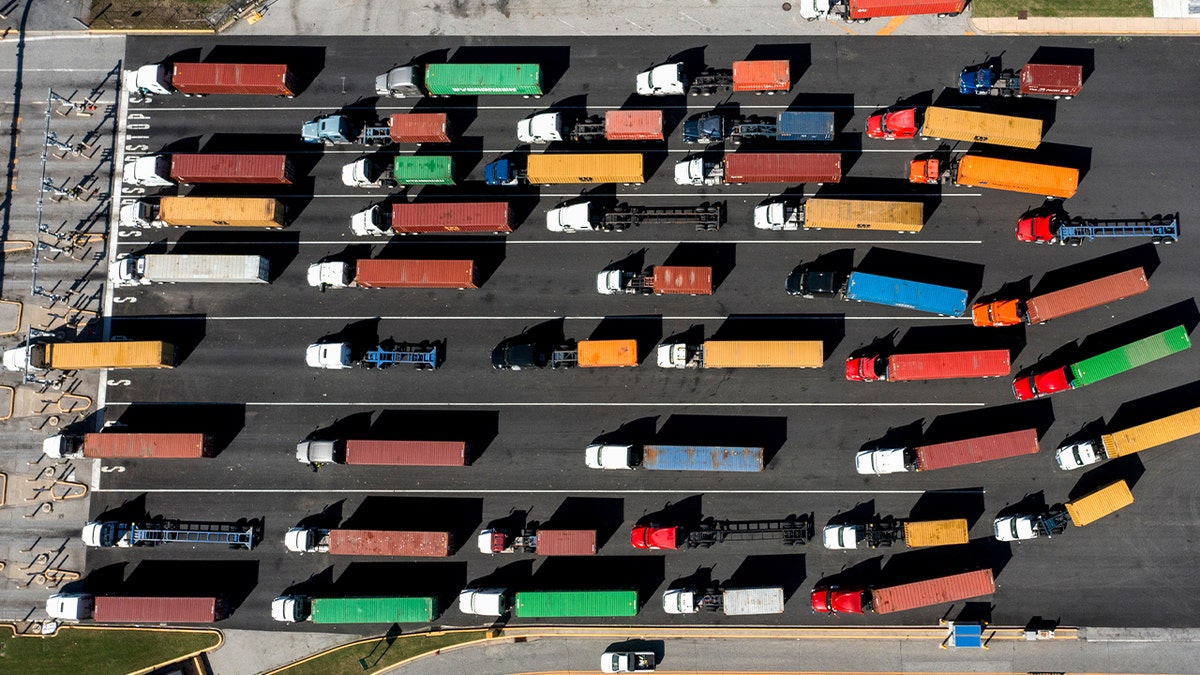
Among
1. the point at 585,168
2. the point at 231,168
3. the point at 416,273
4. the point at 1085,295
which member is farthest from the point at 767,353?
the point at 231,168

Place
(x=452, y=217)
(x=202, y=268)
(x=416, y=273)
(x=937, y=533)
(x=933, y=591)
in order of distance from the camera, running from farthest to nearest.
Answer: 1. (x=452, y=217)
2. (x=202, y=268)
3. (x=416, y=273)
4. (x=937, y=533)
5. (x=933, y=591)

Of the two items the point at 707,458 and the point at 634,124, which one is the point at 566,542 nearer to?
the point at 707,458

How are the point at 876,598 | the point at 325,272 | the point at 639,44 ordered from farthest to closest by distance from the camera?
the point at 639,44
the point at 325,272
the point at 876,598

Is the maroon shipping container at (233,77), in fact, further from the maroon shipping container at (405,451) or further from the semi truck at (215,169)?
the maroon shipping container at (405,451)

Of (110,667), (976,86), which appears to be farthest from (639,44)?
(110,667)

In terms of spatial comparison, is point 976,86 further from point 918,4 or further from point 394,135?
point 394,135

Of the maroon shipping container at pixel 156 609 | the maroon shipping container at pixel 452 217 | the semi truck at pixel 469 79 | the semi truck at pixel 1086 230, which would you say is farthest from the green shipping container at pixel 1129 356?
the maroon shipping container at pixel 156 609
